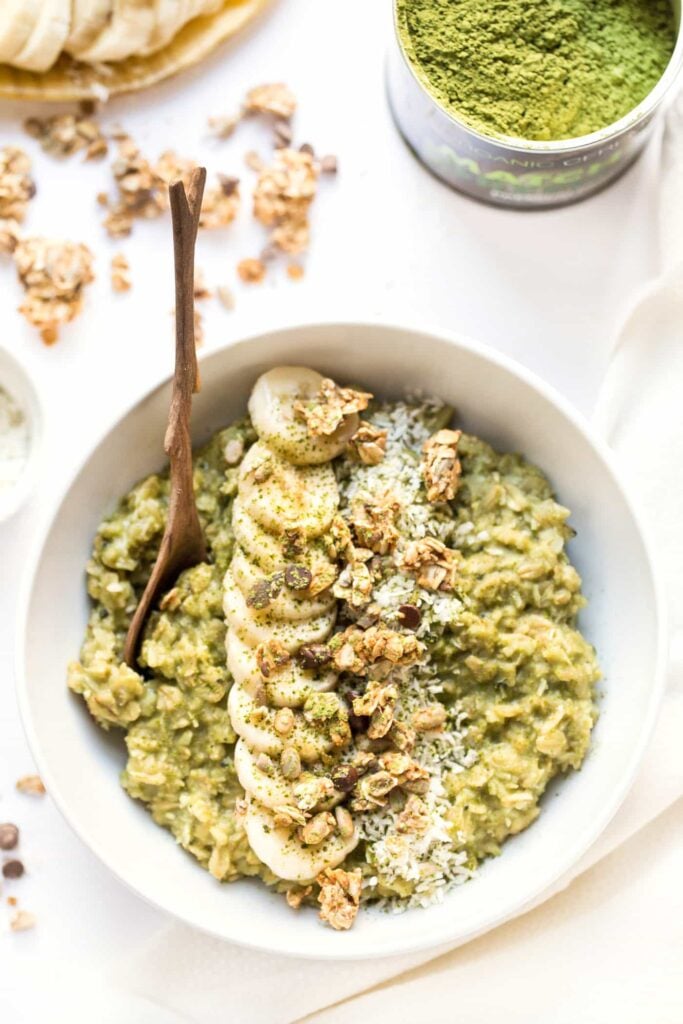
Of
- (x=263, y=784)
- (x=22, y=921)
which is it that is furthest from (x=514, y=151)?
(x=22, y=921)

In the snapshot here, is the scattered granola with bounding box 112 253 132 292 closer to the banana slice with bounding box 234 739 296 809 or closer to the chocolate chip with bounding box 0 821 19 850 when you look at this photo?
the banana slice with bounding box 234 739 296 809

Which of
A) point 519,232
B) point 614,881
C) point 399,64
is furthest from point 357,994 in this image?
point 399,64

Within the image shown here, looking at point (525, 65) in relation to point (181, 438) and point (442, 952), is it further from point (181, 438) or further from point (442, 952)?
point (442, 952)

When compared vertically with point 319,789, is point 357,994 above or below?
below

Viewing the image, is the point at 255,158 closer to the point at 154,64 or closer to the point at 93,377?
the point at 154,64

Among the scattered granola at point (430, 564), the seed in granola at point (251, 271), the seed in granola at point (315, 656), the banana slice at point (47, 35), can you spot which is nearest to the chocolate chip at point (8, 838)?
the seed in granola at point (315, 656)

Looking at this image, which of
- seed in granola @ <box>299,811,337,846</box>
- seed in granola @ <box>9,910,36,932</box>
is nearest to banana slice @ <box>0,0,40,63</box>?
seed in granola @ <box>299,811,337,846</box>

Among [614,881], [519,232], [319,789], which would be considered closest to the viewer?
[319,789]
